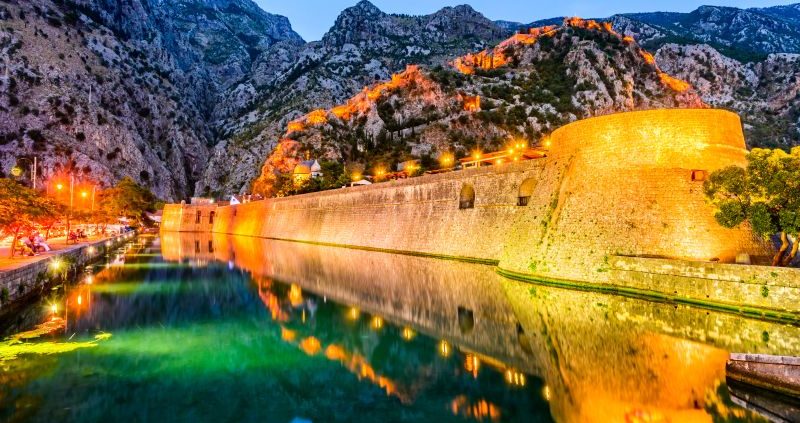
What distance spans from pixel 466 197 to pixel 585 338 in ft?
63.6

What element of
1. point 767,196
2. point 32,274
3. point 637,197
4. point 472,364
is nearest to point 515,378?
point 472,364

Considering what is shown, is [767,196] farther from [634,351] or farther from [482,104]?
[482,104]

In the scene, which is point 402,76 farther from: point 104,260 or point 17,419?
point 17,419

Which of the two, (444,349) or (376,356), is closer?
(376,356)

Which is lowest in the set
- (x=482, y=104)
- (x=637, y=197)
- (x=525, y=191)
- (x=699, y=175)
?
(x=637, y=197)

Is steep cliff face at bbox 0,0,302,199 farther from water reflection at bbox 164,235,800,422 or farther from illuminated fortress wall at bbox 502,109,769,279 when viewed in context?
illuminated fortress wall at bbox 502,109,769,279

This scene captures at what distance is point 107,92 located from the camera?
298 ft

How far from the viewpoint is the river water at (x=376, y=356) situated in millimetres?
7980

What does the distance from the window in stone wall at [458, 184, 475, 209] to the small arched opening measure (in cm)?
454

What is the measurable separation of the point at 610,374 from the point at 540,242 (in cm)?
1229

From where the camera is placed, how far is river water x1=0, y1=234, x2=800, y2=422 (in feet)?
26.2

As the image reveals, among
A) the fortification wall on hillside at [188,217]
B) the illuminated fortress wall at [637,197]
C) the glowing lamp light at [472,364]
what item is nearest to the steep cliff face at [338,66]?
the fortification wall on hillside at [188,217]

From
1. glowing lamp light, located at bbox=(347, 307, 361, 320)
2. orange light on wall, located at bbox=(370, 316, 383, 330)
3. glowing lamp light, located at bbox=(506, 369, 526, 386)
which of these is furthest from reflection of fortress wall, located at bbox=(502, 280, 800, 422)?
glowing lamp light, located at bbox=(347, 307, 361, 320)

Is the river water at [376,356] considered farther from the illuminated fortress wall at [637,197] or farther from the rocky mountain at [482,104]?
the rocky mountain at [482,104]
